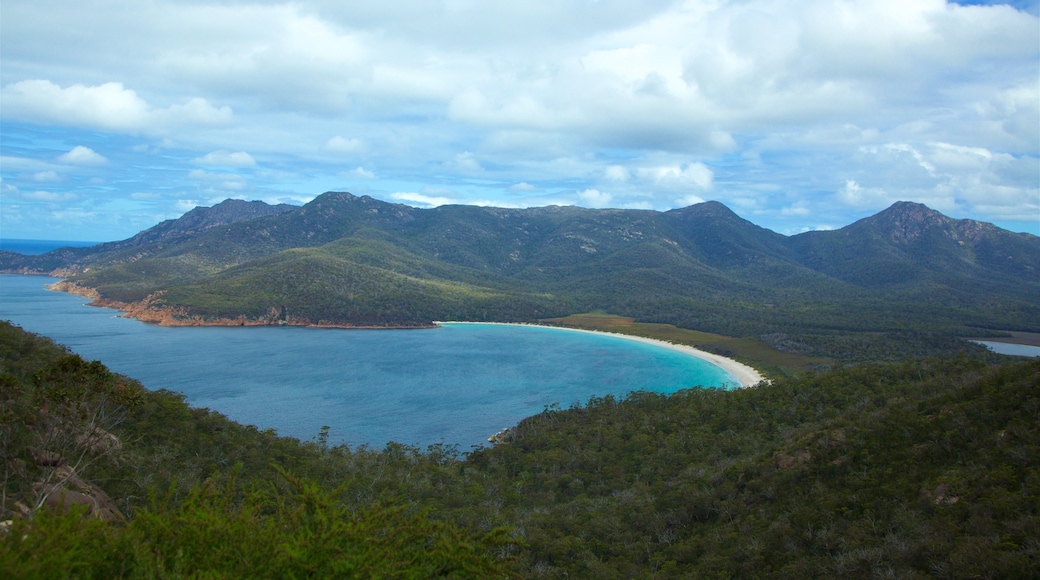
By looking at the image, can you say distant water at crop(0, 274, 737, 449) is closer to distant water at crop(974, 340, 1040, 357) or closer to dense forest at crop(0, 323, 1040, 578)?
dense forest at crop(0, 323, 1040, 578)

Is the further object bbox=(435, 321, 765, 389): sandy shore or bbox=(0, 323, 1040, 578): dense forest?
bbox=(435, 321, 765, 389): sandy shore

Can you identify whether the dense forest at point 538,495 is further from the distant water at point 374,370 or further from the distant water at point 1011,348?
the distant water at point 1011,348

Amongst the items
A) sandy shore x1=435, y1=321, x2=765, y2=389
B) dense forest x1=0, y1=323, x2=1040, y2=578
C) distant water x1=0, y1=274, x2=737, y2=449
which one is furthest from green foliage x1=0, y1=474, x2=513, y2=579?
sandy shore x1=435, y1=321, x2=765, y2=389

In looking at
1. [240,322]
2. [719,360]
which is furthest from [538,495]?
[240,322]

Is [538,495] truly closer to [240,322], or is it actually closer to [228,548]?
[228,548]

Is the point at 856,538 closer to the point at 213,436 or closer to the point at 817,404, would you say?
the point at 817,404

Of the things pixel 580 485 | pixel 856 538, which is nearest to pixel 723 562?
pixel 856 538

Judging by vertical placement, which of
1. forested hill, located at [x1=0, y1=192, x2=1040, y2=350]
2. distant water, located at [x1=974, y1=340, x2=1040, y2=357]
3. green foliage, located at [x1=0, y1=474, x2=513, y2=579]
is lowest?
distant water, located at [x1=974, y1=340, x2=1040, y2=357]
